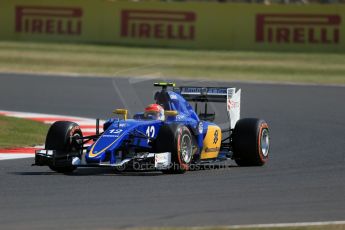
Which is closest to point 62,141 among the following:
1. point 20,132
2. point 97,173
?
point 97,173

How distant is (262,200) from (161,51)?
22.9 m

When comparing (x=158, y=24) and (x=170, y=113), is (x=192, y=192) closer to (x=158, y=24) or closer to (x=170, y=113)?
(x=170, y=113)

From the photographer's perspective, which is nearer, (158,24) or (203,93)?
(203,93)

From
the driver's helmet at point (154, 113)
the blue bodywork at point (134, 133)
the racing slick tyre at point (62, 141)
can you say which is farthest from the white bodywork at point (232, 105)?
the racing slick tyre at point (62, 141)

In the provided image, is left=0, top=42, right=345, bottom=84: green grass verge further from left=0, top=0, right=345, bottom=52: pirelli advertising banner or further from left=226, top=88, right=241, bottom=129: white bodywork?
left=226, top=88, right=241, bottom=129: white bodywork

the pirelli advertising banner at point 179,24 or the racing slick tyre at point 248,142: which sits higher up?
the pirelli advertising banner at point 179,24

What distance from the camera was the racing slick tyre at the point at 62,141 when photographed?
12.4 metres

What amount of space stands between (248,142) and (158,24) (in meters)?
20.1

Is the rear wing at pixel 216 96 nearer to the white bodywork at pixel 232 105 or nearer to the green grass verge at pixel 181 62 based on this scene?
the white bodywork at pixel 232 105

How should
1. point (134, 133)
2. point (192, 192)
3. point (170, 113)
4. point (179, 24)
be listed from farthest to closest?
point (179, 24) → point (170, 113) → point (134, 133) → point (192, 192)

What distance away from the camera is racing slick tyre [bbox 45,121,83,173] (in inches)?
490

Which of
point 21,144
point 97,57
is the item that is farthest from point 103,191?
point 97,57

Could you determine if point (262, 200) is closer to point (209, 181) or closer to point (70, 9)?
point (209, 181)

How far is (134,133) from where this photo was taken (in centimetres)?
1223
